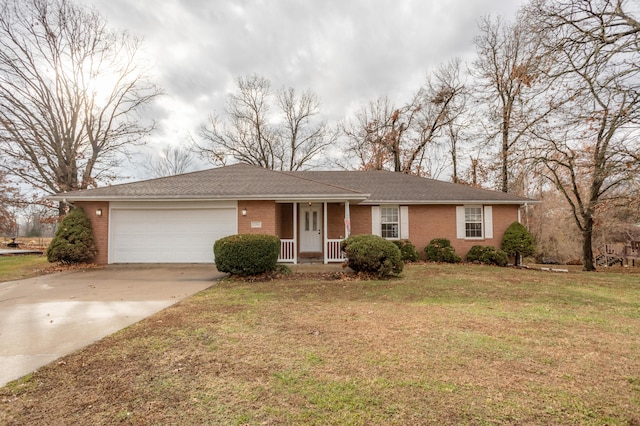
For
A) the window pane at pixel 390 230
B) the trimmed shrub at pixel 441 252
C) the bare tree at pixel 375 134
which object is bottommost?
the trimmed shrub at pixel 441 252

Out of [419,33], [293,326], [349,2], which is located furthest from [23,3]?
[293,326]

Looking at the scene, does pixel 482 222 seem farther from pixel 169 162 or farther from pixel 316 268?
pixel 169 162

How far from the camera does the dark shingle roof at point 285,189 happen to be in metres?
11.8

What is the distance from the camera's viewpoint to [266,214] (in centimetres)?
1205

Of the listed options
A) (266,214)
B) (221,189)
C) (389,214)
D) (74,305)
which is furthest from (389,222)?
(74,305)

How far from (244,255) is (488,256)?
10.5m

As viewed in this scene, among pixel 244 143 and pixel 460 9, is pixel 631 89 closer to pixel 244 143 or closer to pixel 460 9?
pixel 460 9

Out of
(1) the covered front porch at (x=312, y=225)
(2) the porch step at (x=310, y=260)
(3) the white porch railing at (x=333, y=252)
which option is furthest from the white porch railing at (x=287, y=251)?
(1) the covered front porch at (x=312, y=225)

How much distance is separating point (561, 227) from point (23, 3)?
128ft

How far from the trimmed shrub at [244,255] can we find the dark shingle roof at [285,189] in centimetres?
267

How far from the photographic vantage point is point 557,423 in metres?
2.40

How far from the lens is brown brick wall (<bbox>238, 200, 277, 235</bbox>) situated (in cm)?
1200

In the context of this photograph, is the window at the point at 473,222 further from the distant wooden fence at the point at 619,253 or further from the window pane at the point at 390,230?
the distant wooden fence at the point at 619,253

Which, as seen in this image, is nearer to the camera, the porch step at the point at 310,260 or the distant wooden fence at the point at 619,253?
the porch step at the point at 310,260
